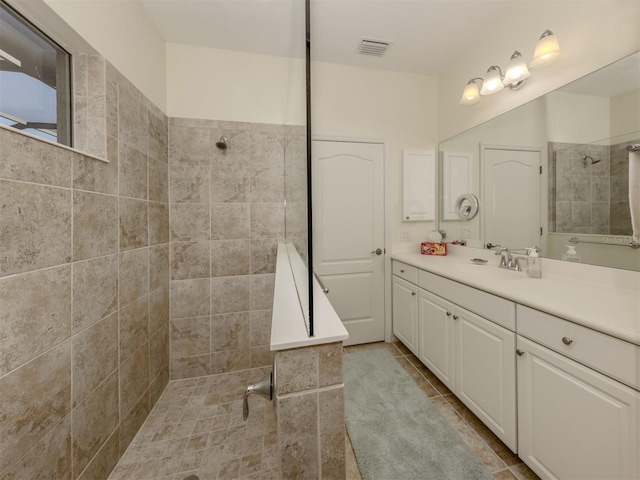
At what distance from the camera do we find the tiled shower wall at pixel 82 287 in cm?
75

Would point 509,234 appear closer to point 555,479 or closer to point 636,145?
point 636,145

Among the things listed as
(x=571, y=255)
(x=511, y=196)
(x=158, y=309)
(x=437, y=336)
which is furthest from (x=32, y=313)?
(x=511, y=196)

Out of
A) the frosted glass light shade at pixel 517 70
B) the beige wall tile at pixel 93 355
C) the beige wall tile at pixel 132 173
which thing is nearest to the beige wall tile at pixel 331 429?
the beige wall tile at pixel 93 355

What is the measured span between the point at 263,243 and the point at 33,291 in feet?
4.25

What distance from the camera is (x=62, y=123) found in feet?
3.56

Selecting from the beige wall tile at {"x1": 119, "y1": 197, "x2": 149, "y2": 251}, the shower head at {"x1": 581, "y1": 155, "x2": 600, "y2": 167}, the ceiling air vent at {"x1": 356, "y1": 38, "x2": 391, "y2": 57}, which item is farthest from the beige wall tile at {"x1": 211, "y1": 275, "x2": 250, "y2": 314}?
the shower head at {"x1": 581, "y1": 155, "x2": 600, "y2": 167}

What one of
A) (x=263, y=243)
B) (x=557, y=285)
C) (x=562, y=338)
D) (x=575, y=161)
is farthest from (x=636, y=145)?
(x=263, y=243)

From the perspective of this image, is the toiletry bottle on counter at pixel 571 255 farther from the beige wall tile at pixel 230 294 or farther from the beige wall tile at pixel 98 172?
the beige wall tile at pixel 98 172

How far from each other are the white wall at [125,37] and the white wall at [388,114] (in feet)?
4.01

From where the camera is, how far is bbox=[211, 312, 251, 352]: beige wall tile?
75.1 inches

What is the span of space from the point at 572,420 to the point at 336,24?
251cm

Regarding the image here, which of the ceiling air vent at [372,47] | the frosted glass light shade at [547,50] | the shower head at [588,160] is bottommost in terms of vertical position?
the shower head at [588,160]

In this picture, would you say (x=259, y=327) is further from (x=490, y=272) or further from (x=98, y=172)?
(x=490, y=272)

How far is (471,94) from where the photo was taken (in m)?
1.85
